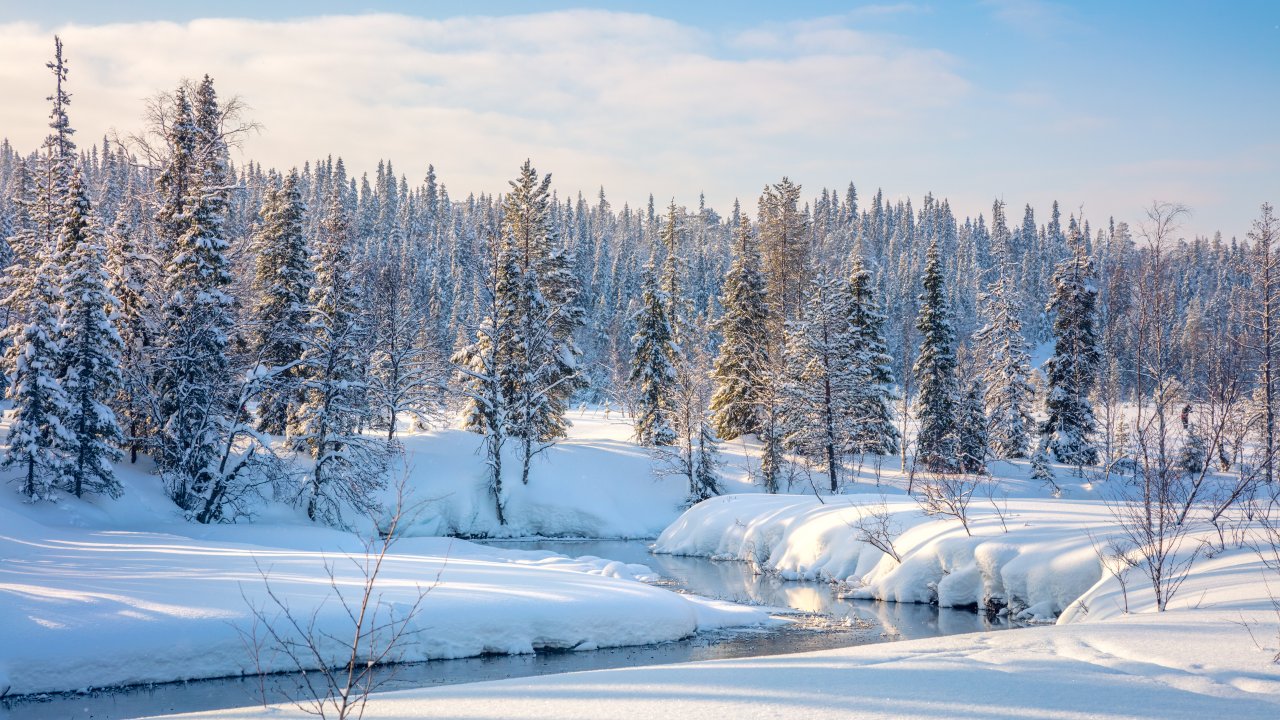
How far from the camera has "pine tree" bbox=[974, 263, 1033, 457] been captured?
40.7m

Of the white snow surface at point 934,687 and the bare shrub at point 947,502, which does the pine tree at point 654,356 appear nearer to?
the bare shrub at point 947,502

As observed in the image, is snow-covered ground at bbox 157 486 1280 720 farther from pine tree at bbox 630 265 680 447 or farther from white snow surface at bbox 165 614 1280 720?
pine tree at bbox 630 265 680 447

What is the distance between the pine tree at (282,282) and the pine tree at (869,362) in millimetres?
25145

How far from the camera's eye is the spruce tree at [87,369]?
23125mm

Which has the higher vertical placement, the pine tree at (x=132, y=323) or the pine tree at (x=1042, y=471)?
the pine tree at (x=132, y=323)

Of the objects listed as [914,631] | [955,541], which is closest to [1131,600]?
[914,631]

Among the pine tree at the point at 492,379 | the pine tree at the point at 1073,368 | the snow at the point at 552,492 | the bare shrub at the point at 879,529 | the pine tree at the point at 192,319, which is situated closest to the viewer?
the bare shrub at the point at 879,529

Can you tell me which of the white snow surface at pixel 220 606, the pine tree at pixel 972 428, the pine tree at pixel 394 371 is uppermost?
the pine tree at pixel 394 371

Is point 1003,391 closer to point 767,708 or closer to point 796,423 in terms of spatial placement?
point 796,423

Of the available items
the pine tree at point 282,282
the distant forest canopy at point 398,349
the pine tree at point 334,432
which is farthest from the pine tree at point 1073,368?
the pine tree at point 282,282

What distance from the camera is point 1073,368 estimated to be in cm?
3859

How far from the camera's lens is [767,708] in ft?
23.0

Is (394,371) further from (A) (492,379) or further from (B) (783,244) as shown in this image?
(B) (783,244)

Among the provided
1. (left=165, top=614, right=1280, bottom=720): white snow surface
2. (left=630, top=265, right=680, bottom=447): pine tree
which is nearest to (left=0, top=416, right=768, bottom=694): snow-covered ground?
(left=165, top=614, right=1280, bottom=720): white snow surface
